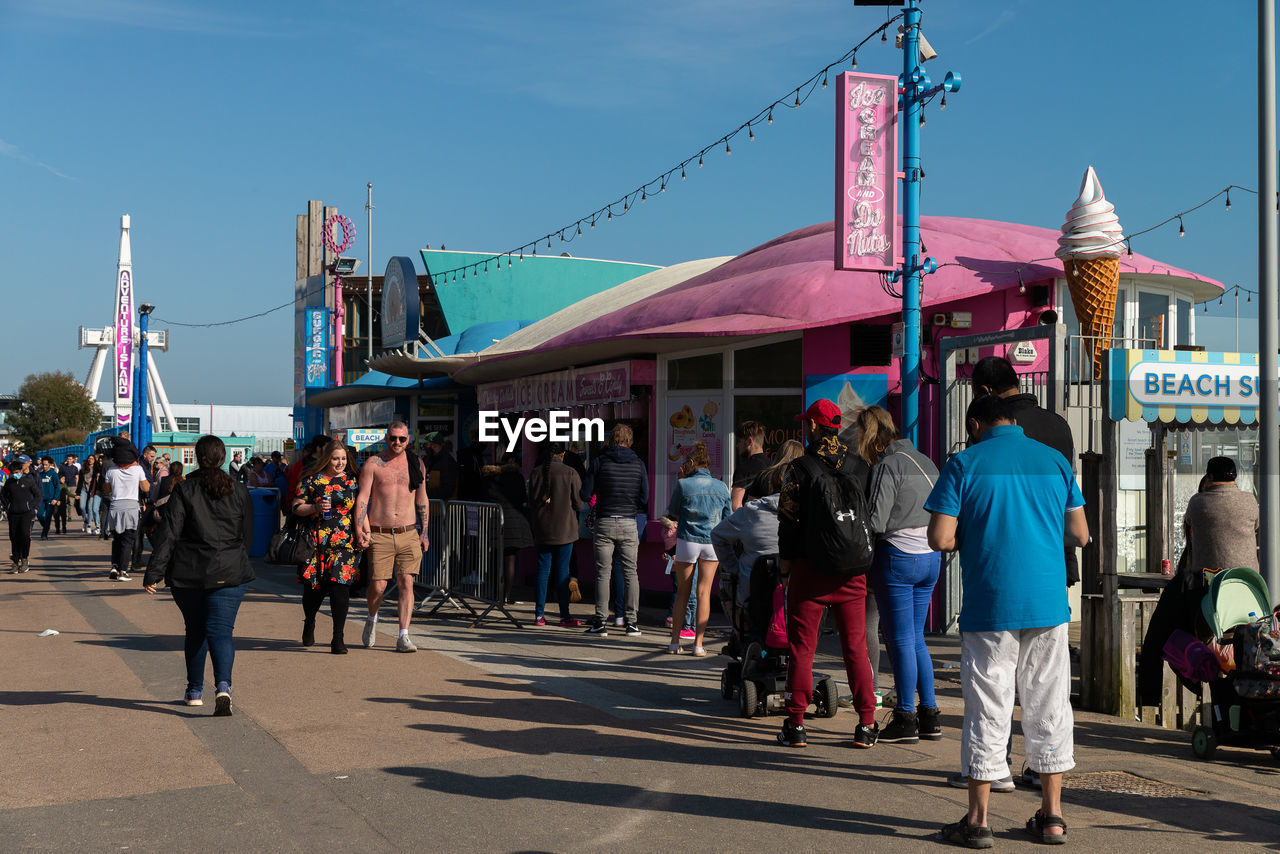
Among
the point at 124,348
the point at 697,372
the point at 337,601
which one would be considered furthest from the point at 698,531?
the point at 124,348

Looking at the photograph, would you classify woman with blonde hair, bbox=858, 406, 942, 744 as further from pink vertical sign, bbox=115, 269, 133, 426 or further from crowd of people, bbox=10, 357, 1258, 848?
pink vertical sign, bbox=115, 269, 133, 426

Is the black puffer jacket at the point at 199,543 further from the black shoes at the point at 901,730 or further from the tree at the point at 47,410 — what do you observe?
the tree at the point at 47,410

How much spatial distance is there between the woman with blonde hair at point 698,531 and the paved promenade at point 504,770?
79 centimetres

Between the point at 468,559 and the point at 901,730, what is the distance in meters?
6.60

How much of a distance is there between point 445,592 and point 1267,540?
762 cm

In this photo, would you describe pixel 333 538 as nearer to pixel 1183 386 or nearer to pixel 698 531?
pixel 698 531

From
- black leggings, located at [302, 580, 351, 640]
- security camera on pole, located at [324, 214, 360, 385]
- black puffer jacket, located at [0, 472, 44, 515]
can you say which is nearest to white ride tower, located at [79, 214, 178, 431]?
security camera on pole, located at [324, 214, 360, 385]

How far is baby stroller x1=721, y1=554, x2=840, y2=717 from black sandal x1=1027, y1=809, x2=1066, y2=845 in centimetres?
243

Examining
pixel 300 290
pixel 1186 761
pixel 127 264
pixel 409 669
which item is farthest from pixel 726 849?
pixel 127 264

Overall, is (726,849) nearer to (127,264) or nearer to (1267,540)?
(1267,540)

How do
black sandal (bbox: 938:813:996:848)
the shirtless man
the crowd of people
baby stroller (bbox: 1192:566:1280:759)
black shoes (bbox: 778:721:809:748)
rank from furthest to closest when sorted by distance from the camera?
the shirtless man < black shoes (bbox: 778:721:809:748) < baby stroller (bbox: 1192:566:1280:759) < the crowd of people < black sandal (bbox: 938:813:996:848)

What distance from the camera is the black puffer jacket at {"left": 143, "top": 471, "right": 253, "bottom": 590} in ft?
24.3

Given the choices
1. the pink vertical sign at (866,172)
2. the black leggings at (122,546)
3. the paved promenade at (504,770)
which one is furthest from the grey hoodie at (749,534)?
the black leggings at (122,546)

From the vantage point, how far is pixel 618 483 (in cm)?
1147
